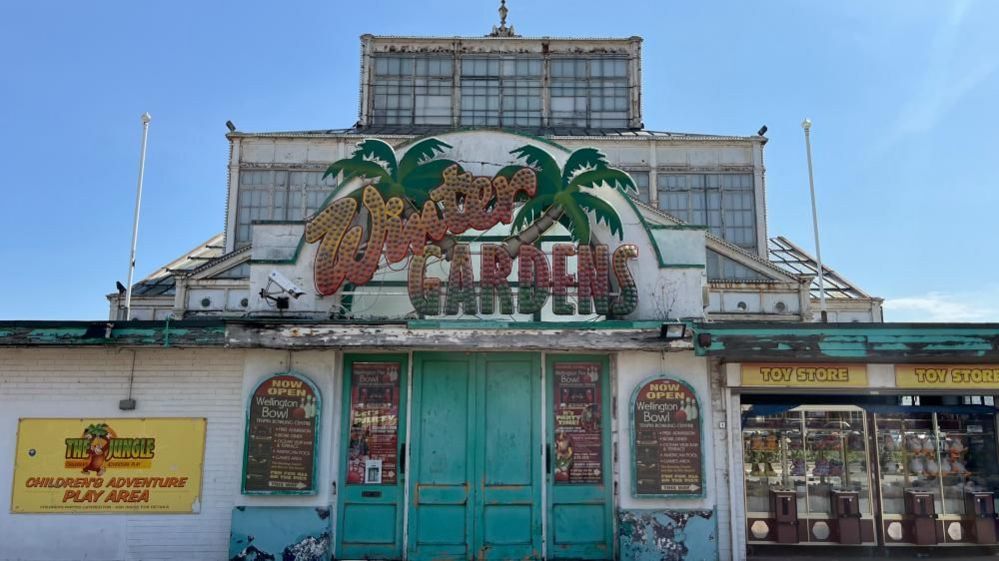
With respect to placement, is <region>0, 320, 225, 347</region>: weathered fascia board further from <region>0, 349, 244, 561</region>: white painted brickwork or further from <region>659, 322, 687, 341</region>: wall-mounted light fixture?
<region>659, 322, 687, 341</region>: wall-mounted light fixture

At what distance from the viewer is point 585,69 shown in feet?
106

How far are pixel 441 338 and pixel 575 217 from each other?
2.86 m

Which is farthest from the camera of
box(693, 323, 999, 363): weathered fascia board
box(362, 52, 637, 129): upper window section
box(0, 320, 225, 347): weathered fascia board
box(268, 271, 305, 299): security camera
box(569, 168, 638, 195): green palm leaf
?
box(362, 52, 637, 129): upper window section

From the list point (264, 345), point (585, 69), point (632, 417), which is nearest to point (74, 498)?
point (264, 345)

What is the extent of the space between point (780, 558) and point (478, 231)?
22.6ft

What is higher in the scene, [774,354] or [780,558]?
[774,354]

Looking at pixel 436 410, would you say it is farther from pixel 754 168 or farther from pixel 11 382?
pixel 754 168

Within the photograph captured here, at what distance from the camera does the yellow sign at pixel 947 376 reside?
11.9 meters

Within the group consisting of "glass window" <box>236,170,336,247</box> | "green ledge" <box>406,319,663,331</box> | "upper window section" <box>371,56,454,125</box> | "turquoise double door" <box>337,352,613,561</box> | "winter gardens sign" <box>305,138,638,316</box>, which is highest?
"upper window section" <box>371,56,454,125</box>

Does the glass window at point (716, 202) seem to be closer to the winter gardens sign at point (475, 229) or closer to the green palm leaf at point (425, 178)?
the winter gardens sign at point (475, 229)

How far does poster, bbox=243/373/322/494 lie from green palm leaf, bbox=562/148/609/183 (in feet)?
16.9

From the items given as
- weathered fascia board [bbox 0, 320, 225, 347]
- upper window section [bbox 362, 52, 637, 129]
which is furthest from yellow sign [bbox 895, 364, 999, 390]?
upper window section [bbox 362, 52, 637, 129]

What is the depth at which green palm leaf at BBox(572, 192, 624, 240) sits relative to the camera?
12.0 metres

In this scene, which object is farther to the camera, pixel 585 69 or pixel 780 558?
pixel 585 69
